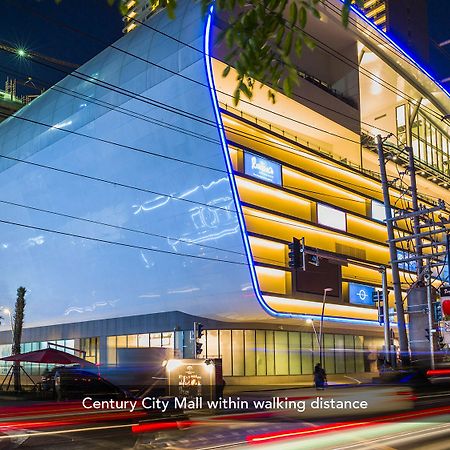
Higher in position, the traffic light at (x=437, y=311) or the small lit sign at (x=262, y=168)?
the small lit sign at (x=262, y=168)

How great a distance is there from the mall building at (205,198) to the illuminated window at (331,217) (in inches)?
7.7

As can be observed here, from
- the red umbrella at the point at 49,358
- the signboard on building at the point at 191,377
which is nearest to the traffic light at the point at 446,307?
the signboard on building at the point at 191,377

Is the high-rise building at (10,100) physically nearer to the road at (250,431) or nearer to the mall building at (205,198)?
the mall building at (205,198)

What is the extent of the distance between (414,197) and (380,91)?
27.2 m

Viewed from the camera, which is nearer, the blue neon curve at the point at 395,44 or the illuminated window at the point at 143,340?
the blue neon curve at the point at 395,44

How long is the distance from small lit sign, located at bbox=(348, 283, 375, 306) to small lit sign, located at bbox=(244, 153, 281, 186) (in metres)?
12.0

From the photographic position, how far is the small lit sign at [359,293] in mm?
50797

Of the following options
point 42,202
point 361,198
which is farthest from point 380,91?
point 42,202

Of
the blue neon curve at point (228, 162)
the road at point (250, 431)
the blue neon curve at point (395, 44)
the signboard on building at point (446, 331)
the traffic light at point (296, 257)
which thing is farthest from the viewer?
the blue neon curve at point (395, 44)

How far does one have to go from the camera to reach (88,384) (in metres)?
28.1

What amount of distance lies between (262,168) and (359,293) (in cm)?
1519

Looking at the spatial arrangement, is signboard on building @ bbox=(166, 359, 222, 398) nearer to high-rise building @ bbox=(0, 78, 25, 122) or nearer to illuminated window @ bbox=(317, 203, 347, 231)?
illuminated window @ bbox=(317, 203, 347, 231)

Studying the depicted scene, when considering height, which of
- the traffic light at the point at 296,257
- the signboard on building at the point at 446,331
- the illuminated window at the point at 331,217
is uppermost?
the illuminated window at the point at 331,217

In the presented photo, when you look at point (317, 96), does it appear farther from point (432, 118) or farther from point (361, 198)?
point (432, 118)
